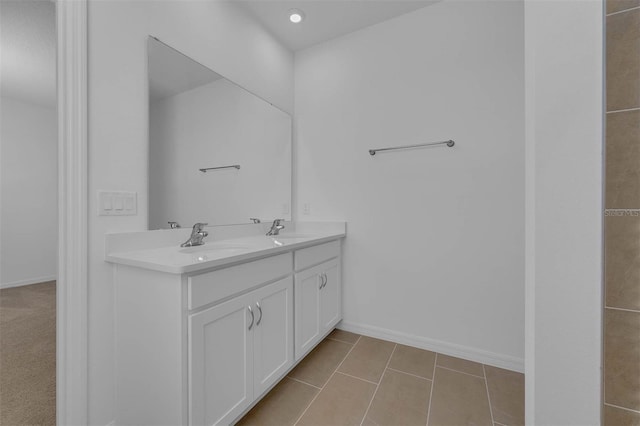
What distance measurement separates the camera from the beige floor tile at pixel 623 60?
638 millimetres

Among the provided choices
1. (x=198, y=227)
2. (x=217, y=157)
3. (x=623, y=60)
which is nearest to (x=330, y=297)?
(x=198, y=227)

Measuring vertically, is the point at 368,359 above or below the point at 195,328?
below

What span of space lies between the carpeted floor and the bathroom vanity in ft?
0.98

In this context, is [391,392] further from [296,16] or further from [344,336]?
[296,16]

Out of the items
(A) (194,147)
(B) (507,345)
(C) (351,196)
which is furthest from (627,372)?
(A) (194,147)

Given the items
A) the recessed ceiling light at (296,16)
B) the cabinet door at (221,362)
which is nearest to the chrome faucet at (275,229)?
the cabinet door at (221,362)

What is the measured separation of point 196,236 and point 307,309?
31.3 inches

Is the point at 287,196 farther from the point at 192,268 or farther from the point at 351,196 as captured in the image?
the point at 192,268

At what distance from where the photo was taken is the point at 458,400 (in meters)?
1.38

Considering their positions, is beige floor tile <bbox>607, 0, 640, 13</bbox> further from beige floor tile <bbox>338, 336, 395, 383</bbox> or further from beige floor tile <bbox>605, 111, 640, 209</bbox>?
beige floor tile <bbox>338, 336, 395, 383</bbox>

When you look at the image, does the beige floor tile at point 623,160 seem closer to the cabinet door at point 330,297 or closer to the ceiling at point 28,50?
the cabinet door at point 330,297

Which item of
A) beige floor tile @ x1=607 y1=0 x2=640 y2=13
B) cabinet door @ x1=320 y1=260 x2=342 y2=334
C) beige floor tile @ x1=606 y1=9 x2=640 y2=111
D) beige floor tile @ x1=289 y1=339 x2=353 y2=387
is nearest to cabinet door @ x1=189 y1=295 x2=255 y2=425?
beige floor tile @ x1=289 y1=339 x2=353 y2=387

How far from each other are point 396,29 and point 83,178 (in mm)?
2147

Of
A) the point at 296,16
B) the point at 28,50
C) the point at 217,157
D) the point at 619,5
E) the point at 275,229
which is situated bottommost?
the point at 275,229
